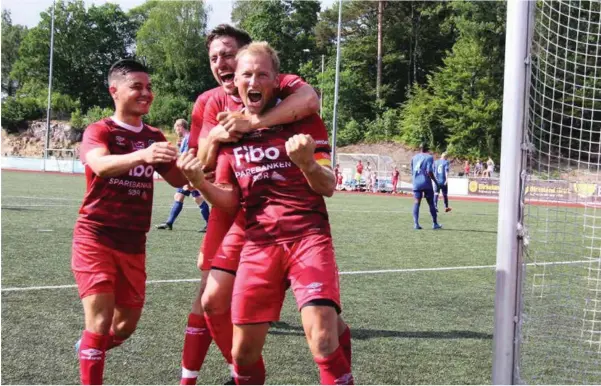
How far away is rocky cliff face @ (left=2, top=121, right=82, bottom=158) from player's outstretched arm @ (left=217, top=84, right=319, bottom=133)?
61.9 m

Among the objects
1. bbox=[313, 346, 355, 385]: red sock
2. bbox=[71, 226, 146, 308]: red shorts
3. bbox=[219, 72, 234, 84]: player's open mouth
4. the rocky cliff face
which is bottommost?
bbox=[313, 346, 355, 385]: red sock

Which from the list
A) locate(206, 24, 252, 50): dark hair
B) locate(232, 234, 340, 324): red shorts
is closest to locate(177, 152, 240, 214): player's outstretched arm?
locate(232, 234, 340, 324): red shorts

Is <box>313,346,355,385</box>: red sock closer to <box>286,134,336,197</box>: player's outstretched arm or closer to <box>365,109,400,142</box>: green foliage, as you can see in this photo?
<box>286,134,336,197</box>: player's outstretched arm

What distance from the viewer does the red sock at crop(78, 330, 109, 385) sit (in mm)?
3951

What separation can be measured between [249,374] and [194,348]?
64cm

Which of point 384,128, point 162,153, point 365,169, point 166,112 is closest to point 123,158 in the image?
point 162,153

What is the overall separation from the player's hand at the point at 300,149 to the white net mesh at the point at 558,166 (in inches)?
60.3

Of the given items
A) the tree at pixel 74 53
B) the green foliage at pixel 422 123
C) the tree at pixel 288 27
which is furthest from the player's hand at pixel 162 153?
the tree at pixel 74 53

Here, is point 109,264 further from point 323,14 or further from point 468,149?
point 323,14

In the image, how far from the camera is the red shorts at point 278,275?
11.5 ft

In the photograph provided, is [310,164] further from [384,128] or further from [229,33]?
[384,128]

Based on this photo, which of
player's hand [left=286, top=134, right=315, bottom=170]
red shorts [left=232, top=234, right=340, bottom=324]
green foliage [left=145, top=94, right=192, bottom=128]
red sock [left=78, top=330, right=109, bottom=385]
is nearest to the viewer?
player's hand [left=286, top=134, right=315, bottom=170]

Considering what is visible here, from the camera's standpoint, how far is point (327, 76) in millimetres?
58000

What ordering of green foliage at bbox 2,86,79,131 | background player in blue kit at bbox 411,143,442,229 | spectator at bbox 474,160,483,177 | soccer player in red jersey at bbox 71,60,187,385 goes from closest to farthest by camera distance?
soccer player in red jersey at bbox 71,60,187,385 < background player in blue kit at bbox 411,143,442,229 < spectator at bbox 474,160,483,177 < green foliage at bbox 2,86,79,131
